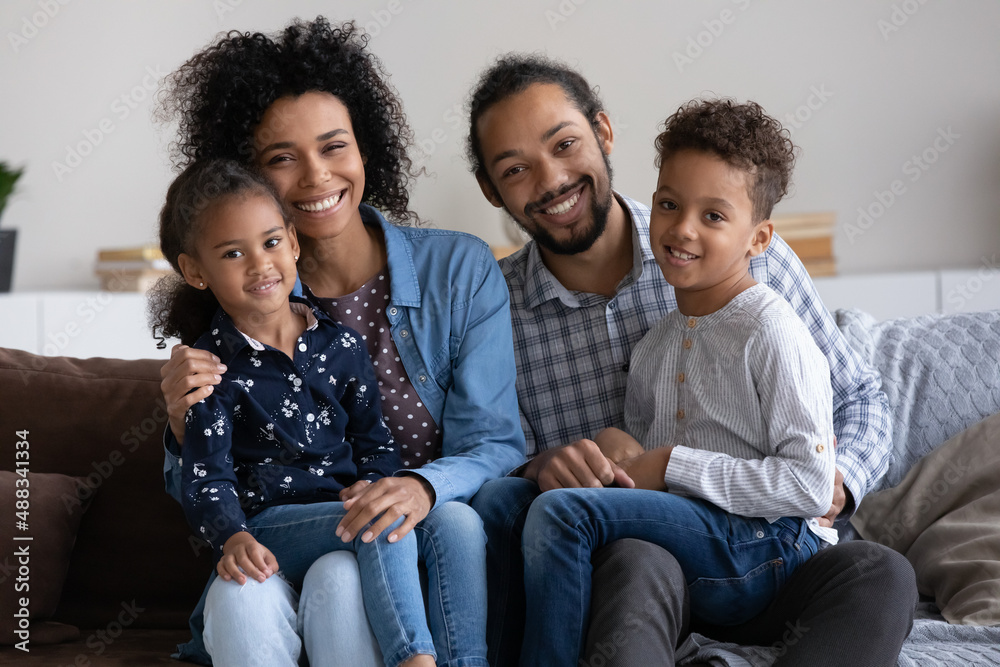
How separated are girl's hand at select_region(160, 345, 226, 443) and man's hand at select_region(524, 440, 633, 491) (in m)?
0.54

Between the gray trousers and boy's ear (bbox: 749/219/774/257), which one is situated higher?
boy's ear (bbox: 749/219/774/257)

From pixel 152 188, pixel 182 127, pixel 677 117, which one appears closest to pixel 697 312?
pixel 677 117

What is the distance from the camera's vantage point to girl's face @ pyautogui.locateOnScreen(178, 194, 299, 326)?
4.58 ft

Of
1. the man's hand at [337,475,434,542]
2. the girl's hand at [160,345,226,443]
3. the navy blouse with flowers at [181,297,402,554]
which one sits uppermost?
the girl's hand at [160,345,226,443]

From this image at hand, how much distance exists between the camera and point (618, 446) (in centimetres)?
147

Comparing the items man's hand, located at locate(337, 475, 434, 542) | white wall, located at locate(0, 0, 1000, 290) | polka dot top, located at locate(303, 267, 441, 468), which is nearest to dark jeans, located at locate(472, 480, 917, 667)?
man's hand, located at locate(337, 475, 434, 542)

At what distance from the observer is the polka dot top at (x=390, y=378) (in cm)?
158

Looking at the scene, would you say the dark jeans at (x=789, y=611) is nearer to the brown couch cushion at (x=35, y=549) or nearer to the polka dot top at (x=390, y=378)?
the polka dot top at (x=390, y=378)

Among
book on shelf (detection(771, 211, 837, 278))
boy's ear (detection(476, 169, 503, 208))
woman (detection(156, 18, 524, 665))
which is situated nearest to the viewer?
woman (detection(156, 18, 524, 665))

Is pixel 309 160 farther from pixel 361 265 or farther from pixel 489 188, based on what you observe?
pixel 489 188

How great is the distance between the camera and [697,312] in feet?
4.96

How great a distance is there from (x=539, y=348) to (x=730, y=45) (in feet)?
4.77

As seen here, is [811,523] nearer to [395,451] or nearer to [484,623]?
[484,623]

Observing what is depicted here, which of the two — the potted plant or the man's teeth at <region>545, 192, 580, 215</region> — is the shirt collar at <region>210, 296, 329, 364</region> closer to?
the man's teeth at <region>545, 192, 580, 215</region>
